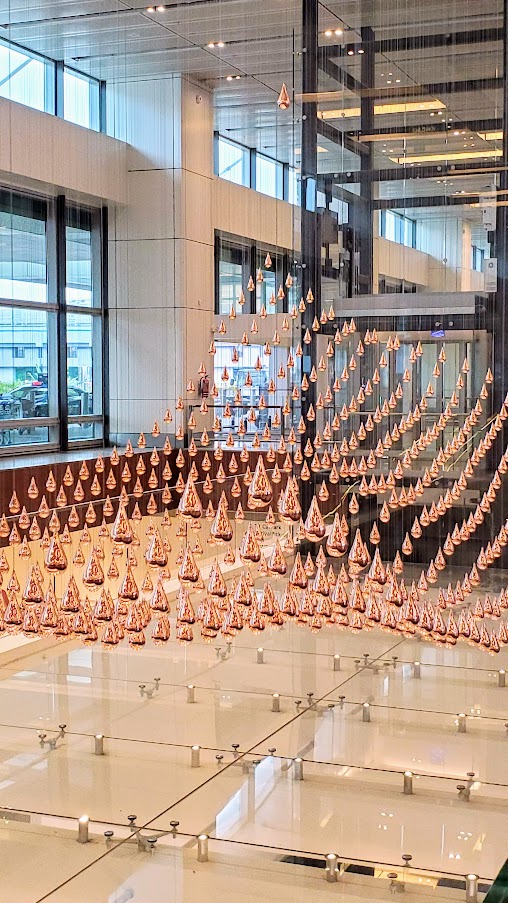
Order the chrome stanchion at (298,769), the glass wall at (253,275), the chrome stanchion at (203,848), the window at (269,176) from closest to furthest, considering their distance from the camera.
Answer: the chrome stanchion at (203,848)
the chrome stanchion at (298,769)
the window at (269,176)
the glass wall at (253,275)

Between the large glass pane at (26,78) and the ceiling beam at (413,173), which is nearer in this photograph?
the ceiling beam at (413,173)

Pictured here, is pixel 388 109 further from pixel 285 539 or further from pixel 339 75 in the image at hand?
pixel 285 539

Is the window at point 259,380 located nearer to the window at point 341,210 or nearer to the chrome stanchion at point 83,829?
the window at point 341,210

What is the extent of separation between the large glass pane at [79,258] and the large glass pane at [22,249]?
15.0 inches

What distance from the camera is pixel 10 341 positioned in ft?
45.8

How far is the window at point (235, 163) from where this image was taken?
11156 millimetres

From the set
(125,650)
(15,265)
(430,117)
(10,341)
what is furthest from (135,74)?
(125,650)

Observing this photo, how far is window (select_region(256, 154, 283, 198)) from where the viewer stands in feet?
36.3

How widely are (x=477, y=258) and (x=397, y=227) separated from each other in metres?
0.86

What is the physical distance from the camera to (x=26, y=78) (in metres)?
13.6

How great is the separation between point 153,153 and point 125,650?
7.85 metres

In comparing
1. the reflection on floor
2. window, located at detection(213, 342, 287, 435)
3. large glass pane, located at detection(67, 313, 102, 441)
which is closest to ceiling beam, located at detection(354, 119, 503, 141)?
window, located at detection(213, 342, 287, 435)

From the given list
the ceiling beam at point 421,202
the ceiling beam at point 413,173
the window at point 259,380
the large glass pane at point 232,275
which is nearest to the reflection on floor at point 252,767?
the window at point 259,380

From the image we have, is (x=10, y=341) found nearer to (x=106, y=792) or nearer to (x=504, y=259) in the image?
(x=504, y=259)
